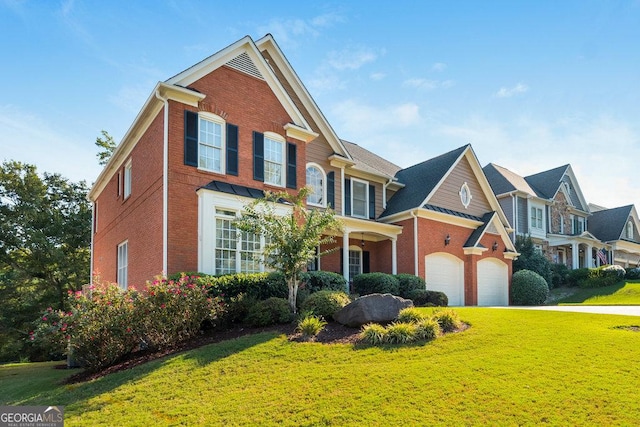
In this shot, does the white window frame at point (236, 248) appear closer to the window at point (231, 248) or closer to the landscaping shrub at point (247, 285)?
the window at point (231, 248)

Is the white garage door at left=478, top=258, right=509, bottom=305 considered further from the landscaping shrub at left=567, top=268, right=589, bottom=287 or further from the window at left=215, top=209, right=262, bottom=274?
the window at left=215, top=209, right=262, bottom=274

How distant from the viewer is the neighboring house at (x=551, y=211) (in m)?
33.6

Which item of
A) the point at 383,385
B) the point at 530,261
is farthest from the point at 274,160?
Answer: the point at 530,261

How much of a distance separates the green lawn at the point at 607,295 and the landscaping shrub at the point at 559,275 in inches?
84.0

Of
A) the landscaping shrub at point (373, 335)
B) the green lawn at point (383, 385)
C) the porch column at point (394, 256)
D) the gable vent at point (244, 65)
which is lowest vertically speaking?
the green lawn at point (383, 385)

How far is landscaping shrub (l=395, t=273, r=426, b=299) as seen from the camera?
1974 cm

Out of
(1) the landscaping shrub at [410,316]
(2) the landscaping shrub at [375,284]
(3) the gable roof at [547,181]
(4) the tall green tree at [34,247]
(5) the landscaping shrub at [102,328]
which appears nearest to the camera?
(5) the landscaping shrub at [102,328]

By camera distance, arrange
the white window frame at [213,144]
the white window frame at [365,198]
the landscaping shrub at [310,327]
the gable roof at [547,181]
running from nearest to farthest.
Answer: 1. the landscaping shrub at [310,327]
2. the white window frame at [213,144]
3. the white window frame at [365,198]
4. the gable roof at [547,181]

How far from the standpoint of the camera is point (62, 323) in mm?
10414

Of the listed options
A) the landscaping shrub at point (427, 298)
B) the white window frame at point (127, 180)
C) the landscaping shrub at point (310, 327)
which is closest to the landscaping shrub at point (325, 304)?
the landscaping shrub at point (310, 327)

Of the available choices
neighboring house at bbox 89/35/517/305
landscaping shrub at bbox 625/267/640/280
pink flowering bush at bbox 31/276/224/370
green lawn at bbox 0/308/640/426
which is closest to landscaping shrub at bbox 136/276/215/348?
pink flowering bush at bbox 31/276/224/370

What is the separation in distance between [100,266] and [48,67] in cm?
1172

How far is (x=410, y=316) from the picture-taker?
10.9m

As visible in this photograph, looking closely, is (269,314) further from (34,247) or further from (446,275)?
(34,247)
